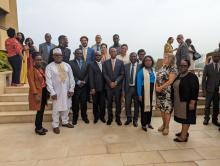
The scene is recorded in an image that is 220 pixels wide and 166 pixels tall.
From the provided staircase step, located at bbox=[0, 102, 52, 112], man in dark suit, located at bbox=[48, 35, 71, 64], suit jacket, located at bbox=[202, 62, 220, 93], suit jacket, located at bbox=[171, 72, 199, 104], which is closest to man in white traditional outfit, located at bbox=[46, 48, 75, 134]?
man in dark suit, located at bbox=[48, 35, 71, 64]

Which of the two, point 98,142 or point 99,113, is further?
point 99,113

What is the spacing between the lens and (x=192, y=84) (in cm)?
459

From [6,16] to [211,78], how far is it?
12083 millimetres

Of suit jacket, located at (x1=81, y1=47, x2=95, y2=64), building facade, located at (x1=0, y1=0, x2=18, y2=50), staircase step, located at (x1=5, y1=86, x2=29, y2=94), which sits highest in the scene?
building facade, located at (x1=0, y1=0, x2=18, y2=50)

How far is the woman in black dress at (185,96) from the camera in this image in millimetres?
4617

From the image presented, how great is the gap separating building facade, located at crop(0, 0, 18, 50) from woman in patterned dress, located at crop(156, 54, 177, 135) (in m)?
9.53

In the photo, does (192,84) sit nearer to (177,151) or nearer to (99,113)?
(177,151)

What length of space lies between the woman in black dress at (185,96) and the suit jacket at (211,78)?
1.46m

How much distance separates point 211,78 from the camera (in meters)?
5.92

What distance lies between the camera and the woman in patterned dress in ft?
16.6

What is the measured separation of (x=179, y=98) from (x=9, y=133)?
383 cm

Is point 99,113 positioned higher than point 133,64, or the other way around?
point 133,64

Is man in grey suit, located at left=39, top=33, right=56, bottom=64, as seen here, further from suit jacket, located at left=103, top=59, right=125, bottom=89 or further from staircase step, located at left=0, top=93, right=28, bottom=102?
suit jacket, located at left=103, top=59, right=125, bottom=89

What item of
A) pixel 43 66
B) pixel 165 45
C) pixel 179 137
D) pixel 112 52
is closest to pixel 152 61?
pixel 112 52
